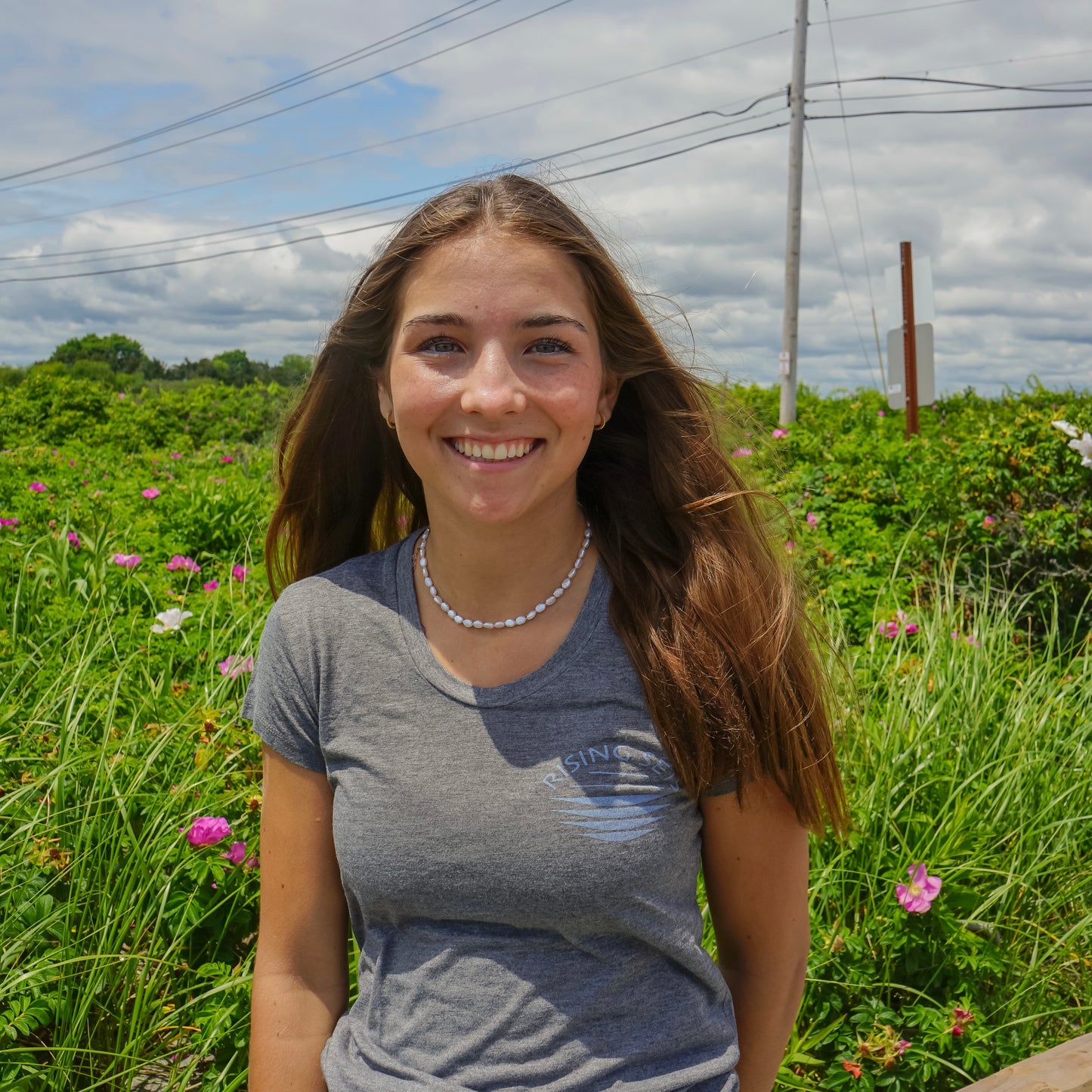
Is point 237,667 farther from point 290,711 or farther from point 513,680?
point 513,680

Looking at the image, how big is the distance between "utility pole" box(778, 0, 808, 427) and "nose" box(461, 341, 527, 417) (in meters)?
15.4

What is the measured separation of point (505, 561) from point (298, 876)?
571 millimetres

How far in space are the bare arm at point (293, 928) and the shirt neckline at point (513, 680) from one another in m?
0.24

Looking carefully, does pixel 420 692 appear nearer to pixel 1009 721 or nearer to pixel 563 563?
pixel 563 563

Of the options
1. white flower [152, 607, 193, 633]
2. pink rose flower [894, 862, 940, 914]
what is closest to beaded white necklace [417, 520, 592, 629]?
pink rose flower [894, 862, 940, 914]

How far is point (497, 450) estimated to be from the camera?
1.52 metres

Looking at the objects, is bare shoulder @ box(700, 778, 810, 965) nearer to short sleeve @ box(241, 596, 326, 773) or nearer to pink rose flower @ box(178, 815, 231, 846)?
short sleeve @ box(241, 596, 326, 773)

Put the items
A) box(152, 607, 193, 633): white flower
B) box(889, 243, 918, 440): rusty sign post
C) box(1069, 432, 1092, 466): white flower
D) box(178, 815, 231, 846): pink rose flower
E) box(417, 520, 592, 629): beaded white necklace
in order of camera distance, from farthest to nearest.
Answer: box(889, 243, 918, 440): rusty sign post → box(1069, 432, 1092, 466): white flower → box(152, 607, 193, 633): white flower → box(178, 815, 231, 846): pink rose flower → box(417, 520, 592, 629): beaded white necklace

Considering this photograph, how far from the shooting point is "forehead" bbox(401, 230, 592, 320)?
152 cm

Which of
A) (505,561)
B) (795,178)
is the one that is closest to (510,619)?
(505,561)

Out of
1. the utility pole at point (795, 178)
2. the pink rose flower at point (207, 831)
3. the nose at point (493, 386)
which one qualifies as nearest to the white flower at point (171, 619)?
the pink rose flower at point (207, 831)

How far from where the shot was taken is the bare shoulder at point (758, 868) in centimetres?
155

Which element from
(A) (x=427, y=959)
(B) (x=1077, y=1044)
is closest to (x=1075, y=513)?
(B) (x=1077, y=1044)

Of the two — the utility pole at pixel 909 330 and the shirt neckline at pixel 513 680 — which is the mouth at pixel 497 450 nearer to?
the shirt neckline at pixel 513 680
